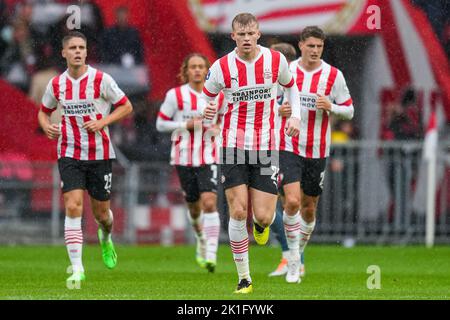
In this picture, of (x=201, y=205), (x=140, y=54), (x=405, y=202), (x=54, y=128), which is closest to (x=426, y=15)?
(x=405, y=202)

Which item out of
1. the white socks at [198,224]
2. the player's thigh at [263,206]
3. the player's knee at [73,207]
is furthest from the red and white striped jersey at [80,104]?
the white socks at [198,224]

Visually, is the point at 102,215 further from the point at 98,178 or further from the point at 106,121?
the point at 106,121

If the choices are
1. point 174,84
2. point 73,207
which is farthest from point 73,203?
point 174,84

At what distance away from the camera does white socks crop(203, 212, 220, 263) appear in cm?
1483

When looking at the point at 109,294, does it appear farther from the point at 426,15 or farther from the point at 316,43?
the point at 426,15

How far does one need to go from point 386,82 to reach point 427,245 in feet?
9.55

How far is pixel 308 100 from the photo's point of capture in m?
13.6

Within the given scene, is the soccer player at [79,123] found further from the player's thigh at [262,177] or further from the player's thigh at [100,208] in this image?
the player's thigh at [262,177]

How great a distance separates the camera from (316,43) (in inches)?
529

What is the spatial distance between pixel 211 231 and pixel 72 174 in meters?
2.60

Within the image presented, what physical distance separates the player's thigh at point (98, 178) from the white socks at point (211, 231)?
176 cm

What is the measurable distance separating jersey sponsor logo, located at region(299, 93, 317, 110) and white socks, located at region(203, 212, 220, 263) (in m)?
2.12

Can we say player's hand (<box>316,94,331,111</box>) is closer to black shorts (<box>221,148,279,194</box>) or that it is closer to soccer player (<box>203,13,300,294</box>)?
soccer player (<box>203,13,300,294</box>)

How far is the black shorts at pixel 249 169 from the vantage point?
11656mm
